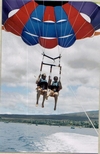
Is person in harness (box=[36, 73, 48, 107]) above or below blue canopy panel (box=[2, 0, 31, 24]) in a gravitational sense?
below

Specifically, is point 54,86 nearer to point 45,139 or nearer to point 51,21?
point 45,139

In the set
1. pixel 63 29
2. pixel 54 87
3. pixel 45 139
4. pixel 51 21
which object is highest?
pixel 51 21

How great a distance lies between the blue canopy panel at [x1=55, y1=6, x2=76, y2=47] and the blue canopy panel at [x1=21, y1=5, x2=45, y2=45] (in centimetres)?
22

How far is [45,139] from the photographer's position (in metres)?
5.93

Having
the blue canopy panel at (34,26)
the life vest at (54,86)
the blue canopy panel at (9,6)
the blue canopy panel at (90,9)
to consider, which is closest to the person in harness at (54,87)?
the life vest at (54,86)

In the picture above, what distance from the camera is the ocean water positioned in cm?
591

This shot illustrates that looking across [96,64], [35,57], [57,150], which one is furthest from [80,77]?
[57,150]

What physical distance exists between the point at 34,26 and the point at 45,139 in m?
1.50

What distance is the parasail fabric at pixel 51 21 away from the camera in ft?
19.2

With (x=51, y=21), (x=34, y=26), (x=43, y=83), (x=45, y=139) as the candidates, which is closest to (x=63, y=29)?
(x=51, y=21)

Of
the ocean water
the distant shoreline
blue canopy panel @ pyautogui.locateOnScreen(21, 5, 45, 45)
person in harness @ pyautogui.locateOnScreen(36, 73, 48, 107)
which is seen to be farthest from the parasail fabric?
the ocean water

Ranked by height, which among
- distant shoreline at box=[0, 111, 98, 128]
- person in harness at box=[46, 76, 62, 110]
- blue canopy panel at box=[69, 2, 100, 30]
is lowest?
distant shoreline at box=[0, 111, 98, 128]

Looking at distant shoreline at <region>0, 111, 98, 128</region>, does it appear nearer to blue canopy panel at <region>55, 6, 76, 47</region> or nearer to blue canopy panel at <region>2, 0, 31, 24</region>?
blue canopy panel at <region>55, 6, 76, 47</region>

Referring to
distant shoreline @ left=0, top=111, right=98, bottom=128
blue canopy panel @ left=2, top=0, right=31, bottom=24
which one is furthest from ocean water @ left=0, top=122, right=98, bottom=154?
blue canopy panel @ left=2, top=0, right=31, bottom=24
